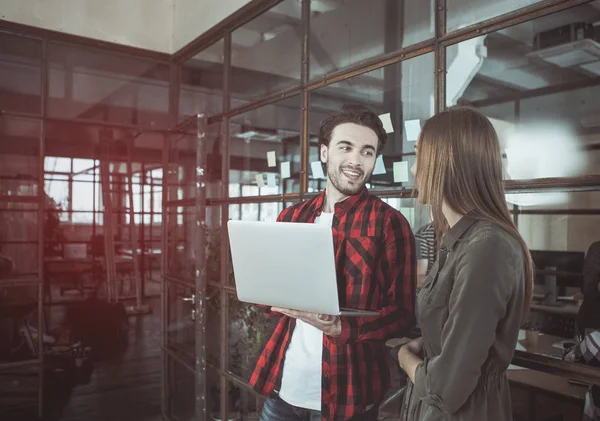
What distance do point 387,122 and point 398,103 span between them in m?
0.08

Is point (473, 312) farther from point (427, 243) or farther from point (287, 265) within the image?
point (427, 243)

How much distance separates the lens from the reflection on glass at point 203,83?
9.37 feet

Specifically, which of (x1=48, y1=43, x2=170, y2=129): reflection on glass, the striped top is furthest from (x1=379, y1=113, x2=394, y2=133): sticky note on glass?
(x1=48, y1=43, x2=170, y2=129): reflection on glass

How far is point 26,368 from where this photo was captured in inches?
115

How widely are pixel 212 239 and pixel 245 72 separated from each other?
96cm

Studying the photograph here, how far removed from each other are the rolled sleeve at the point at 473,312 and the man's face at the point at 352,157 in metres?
0.70

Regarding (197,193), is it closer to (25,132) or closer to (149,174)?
(25,132)

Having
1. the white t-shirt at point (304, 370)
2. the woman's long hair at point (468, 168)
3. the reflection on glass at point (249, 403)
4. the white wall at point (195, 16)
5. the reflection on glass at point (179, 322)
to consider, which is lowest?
the reflection on glass at point (249, 403)

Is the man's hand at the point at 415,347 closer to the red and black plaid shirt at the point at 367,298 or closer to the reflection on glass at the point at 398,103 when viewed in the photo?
the red and black plaid shirt at the point at 367,298

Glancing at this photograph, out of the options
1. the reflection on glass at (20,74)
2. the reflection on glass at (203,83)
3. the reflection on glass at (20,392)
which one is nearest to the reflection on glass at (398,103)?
the reflection on glass at (203,83)

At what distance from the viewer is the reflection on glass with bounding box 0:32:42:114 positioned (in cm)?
287

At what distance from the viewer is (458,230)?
0.99m

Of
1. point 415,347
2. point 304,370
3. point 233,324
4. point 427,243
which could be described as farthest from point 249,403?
point 415,347

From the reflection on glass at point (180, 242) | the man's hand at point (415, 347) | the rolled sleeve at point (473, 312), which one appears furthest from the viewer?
the reflection on glass at point (180, 242)
